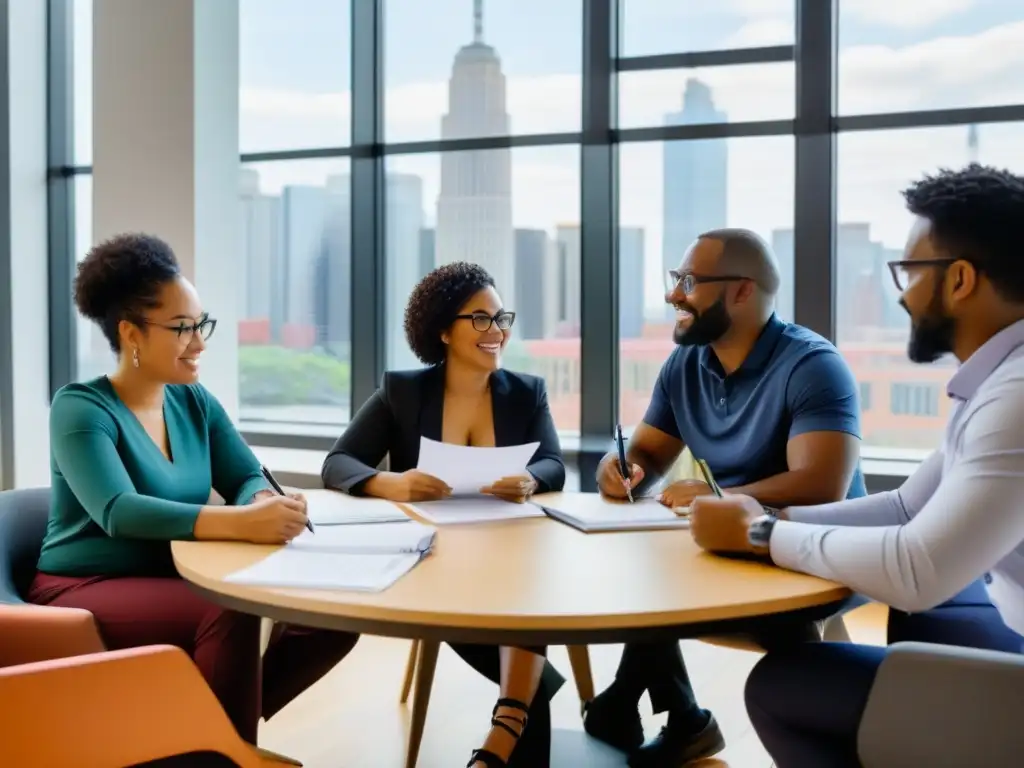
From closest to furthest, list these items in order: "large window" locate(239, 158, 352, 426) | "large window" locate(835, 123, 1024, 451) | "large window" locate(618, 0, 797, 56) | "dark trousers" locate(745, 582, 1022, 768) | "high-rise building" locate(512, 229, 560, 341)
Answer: "dark trousers" locate(745, 582, 1022, 768), "large window" locate(835, 123, 1024, 451), "large window" locate(618, 0, 797, 56), "high-rise building" locate(512, 229, 560, 341), "large window" locate(239, 158, 352, 426)

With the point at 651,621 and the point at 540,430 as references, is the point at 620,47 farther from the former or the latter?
the point at 651,621

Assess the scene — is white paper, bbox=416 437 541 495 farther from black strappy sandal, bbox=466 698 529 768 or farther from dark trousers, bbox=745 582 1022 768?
dark trousers, bbox=745 582 1022 768

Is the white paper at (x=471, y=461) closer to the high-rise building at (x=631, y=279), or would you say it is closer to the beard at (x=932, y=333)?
the beard at (x=932, y=333)

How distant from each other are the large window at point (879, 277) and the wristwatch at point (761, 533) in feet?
8.95

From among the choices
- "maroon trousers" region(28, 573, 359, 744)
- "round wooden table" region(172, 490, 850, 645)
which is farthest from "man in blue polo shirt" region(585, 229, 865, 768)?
"maroon trousers" region(28, 573, 359, 744)

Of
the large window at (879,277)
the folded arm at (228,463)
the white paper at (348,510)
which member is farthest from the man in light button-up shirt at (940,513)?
the large window at (879,277)

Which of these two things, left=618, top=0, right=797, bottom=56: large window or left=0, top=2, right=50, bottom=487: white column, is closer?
left=618, top=0, right=797, bottom=56: large window

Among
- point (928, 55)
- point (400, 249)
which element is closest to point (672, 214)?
point (928, 55)

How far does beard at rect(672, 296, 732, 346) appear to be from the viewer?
2441mm

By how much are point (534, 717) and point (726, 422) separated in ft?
2.78

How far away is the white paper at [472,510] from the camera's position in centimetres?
217

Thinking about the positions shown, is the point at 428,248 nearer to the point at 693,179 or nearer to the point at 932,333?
the point at 693,179

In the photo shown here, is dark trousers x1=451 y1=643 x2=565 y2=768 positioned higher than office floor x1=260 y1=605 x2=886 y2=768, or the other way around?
dark trousers x1=451 y1=643 x2=565 y2=768

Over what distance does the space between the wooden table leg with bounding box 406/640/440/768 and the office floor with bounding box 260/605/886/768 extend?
0.21 ft
